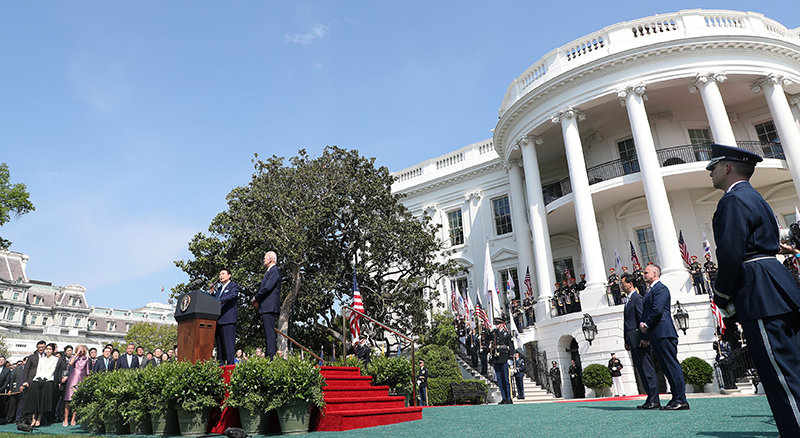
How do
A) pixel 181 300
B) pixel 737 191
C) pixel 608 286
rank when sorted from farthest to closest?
pixel 608 286, pixel 181 300, pixel 737 191

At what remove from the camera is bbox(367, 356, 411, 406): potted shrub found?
8.97m

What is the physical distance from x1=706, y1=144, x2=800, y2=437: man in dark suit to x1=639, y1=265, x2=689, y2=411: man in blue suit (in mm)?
3449

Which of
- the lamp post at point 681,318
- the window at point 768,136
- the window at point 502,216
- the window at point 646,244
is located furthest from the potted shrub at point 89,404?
the window at point 768,136

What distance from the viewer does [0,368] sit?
38.5ft

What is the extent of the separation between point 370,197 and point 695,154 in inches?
566

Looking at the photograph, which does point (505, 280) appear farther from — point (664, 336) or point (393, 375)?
point (664, 336)

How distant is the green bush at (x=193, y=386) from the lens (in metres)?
6.04

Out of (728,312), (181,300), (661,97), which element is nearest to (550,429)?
(728,312)

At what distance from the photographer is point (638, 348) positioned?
7262mm

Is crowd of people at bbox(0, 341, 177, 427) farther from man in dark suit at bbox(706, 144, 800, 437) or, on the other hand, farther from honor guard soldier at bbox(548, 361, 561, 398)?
honor guard soldier at bbox(548, 361, 561, 398)

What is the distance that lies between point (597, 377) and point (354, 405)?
11.5 m

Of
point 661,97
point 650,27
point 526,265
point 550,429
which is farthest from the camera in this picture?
point 526,265

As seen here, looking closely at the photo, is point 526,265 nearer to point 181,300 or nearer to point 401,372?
point 401,372

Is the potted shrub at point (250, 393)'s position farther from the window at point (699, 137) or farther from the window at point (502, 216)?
the window at point (502, 216)
